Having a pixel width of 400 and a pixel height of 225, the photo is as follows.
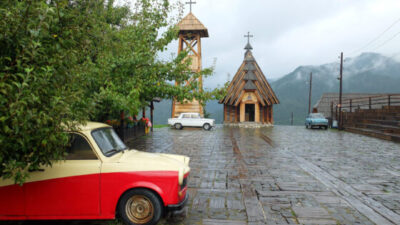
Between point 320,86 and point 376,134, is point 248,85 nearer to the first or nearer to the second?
point 376,134

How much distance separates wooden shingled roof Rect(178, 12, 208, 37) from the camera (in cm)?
2862

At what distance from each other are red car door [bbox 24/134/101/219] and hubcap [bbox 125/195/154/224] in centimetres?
42

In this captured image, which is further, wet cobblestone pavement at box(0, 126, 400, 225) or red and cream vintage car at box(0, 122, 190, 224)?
wet cobblestone pavement at box(0, 126, 400, 225)

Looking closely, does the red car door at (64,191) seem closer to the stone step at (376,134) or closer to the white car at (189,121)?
the stone step at (376,134)

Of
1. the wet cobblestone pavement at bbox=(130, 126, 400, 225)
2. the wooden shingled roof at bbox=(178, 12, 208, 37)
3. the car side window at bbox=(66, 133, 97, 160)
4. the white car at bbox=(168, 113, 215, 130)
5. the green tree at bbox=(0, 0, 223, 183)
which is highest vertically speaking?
the wooden shingled roof at bbox=(178, 12, 208, 37)

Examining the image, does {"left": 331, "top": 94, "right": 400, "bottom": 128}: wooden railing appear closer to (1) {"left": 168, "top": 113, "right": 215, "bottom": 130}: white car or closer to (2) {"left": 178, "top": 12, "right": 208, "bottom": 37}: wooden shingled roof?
(1) {"left": 168, "top": 113, "right": 215, "bottom": 130}: white car

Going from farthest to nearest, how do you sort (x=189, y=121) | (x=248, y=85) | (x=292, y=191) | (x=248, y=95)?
(x=248, y=95) → (x=248, y=85) → (x=189, y=121) → (x=292, y=191)

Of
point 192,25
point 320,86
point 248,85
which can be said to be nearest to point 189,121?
point 248,85

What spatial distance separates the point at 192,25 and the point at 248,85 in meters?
8.77

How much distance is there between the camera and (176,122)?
25.6 m

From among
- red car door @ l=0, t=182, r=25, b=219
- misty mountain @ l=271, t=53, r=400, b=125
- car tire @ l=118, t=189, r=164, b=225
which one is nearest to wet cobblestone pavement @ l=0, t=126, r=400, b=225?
car tire @ l=118, t=189, r=164, b=225

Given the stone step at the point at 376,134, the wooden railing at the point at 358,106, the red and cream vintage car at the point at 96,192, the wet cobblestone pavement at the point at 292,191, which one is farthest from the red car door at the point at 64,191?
the wooden railing at the point at 358,106

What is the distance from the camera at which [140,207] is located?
13.0 feet

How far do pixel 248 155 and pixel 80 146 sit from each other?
7.23m
